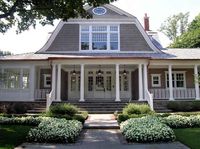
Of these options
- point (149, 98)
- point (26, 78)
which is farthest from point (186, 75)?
point (26, 78)

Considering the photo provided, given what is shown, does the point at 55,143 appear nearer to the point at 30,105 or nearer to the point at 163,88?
the point at 30,105

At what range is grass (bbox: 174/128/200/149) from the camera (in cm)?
1009

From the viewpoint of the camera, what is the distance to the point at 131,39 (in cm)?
2627

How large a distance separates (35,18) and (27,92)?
890 centimetres

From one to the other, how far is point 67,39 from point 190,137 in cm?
1695

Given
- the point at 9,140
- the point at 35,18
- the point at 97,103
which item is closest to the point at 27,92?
the point at 97,103

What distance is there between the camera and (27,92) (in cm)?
2356

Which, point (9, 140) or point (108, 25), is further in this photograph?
point (108, 25)

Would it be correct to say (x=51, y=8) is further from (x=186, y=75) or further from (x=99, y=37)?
(x=186, y=75)

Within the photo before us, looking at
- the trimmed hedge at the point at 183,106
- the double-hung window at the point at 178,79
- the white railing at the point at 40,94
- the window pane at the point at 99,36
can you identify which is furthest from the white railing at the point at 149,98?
the white railing at the point at 40,94

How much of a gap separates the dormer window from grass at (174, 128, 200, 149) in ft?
45.7

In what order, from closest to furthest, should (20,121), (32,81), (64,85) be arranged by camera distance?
1. (20,121)
2. (32,81)
3. (64,85)

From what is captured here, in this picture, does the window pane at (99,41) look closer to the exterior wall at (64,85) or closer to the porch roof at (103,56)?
the porch roof at (103,56)

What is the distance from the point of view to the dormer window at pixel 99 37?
2616 centimetres
